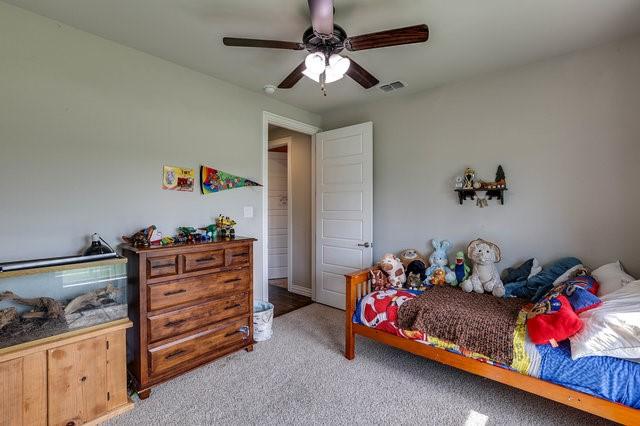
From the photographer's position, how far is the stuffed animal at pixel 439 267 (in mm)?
2900

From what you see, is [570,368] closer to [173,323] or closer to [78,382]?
[173,323]

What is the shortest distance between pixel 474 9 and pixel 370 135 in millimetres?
1673

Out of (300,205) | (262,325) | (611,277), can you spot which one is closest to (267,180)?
(300,205)

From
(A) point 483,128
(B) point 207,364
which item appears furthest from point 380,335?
(A) point 483,128

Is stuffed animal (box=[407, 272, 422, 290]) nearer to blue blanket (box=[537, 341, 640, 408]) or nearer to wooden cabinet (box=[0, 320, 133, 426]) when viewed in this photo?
blue blanket (box=[537, 341, 640, 408])

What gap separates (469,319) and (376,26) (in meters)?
2.11

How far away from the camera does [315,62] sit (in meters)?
1.85

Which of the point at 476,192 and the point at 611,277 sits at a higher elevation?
the point at 476,192

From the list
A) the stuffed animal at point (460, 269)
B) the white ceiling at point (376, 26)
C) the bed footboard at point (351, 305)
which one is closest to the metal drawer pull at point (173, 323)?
the bed footboard at point (351, 305)

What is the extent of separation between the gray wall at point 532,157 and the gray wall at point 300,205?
1237 millimetres

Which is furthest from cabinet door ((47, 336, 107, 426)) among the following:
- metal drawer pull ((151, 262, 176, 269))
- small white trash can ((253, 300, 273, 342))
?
small white trash can ((253, 300, 273, 342))

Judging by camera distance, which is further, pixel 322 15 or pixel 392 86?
pixel 392 86

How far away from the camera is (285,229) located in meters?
5.27

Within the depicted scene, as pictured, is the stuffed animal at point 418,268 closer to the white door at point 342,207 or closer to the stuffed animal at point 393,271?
the stuffed animal at point 393,271
